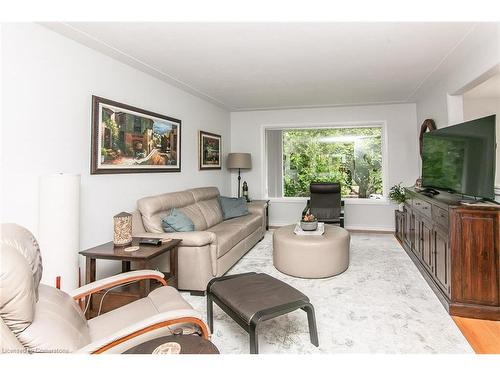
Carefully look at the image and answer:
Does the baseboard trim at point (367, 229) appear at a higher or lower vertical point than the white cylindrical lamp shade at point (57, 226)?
lower

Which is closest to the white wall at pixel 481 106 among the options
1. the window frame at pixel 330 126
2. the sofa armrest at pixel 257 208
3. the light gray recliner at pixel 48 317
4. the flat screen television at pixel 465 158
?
the window frame at pixel 330 126

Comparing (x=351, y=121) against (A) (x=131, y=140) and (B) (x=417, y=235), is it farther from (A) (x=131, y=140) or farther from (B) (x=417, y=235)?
(A) (x=131, y=140)

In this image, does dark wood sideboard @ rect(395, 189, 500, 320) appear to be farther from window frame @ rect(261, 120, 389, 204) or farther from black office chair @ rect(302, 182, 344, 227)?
window frame @ rect(261, 120, 389, 204)

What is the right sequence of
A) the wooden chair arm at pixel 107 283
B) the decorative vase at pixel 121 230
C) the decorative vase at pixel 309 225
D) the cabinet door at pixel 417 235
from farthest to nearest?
1. the decorative vase at pixel 309 225
2. the cabinet door at pixel 417 235
3. the decorative vase at pixel 121 230
4. the wooden chair arm at pixel 107 283

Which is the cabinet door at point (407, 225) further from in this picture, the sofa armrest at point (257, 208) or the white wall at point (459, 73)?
the sofa armrest at point (257, 208)

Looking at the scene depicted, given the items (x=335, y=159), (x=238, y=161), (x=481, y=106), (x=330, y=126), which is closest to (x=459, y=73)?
(x=481, y=106)

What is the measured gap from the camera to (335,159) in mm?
5902

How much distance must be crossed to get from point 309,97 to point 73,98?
3.53 metres

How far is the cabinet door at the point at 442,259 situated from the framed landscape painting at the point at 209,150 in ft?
11.5

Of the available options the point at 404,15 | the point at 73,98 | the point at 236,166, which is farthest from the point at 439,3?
the point at 236,166

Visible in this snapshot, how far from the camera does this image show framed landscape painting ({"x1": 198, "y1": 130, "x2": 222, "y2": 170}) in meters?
4.84

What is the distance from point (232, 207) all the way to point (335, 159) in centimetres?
259

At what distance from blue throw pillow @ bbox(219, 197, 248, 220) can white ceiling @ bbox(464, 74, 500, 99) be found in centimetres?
366

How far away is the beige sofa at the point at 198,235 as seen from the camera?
2850 millimetres
